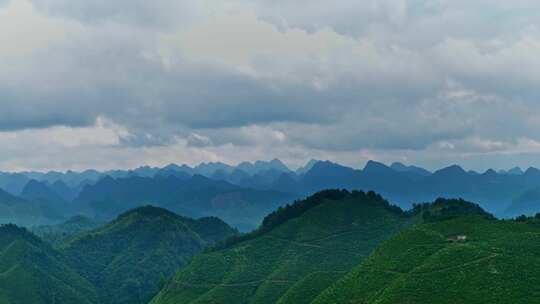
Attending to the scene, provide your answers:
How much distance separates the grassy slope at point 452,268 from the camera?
13325 centimetres

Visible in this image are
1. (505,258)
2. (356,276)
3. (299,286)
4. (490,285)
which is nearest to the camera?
(490,285)

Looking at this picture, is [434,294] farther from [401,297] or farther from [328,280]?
[328,280]

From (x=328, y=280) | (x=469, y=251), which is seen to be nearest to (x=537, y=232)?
(x=469, y=251)

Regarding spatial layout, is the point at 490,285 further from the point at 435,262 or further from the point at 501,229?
the point at 501,229

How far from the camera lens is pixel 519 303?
411 feet

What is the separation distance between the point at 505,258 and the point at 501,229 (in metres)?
29.9

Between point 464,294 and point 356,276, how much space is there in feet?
119

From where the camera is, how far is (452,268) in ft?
477

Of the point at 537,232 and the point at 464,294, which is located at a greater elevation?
the point at 537,232

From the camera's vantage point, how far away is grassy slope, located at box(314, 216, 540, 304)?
13325 centimetres

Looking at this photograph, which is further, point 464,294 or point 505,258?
point 505,258

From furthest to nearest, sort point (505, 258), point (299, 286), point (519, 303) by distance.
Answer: point (299, 286)
point (505, 258)
point (519, 303)

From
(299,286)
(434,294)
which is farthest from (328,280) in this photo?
(434,294)

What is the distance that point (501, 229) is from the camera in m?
172
